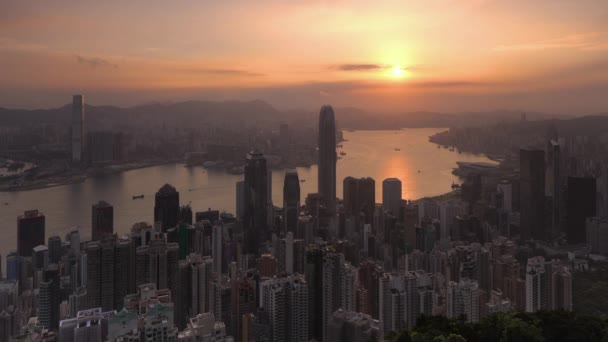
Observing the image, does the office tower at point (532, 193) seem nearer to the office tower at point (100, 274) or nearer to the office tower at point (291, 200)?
the office tower at point (291, 200)

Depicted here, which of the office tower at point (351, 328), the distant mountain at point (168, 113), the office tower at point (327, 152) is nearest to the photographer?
the office tower at point (351, 328)

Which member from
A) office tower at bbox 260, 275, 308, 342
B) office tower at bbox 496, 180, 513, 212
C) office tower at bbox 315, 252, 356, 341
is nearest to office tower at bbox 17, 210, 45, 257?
office tower at bbox 260, 275, 308, 342

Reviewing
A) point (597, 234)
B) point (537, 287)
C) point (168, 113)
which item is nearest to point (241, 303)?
point (537, 287)

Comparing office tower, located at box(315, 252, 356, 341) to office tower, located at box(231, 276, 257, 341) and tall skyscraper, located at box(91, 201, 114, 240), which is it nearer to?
office tower, located at box(231, 276, 257, 341)

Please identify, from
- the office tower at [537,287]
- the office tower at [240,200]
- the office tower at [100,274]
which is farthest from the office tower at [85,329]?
the office tower at [240,200]

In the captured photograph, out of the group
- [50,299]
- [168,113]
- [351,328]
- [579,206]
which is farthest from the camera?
[579,206]

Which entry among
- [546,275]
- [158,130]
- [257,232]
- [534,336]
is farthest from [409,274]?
[158,130]

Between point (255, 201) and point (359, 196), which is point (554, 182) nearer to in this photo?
point (359, 196)
